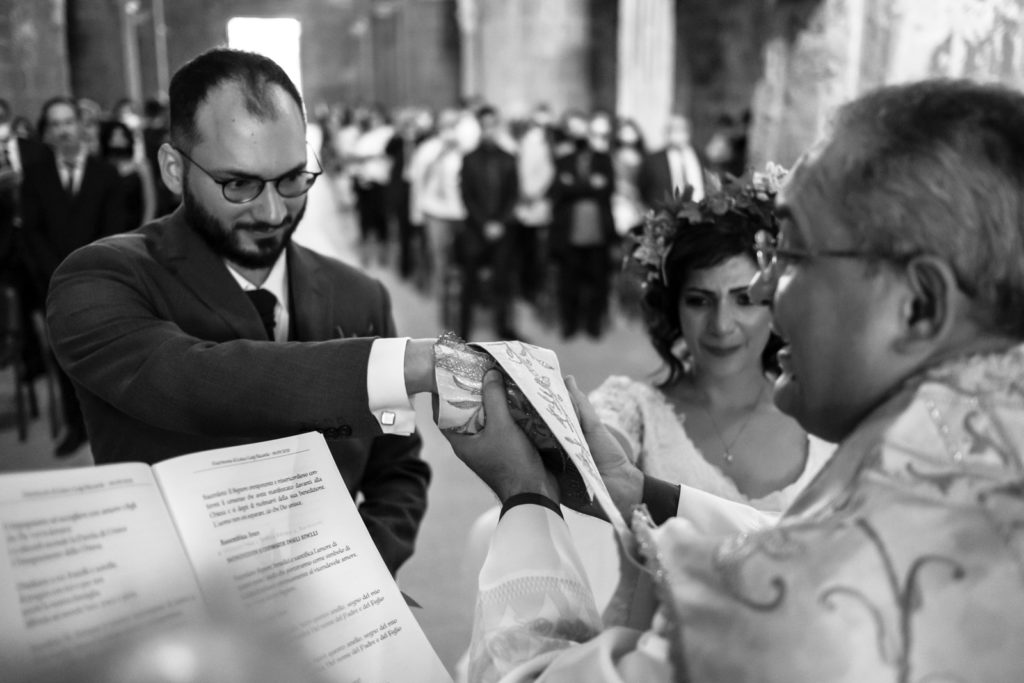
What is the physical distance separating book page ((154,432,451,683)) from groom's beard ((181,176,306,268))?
1.87 ft

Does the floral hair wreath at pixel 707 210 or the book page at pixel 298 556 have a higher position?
the floral hair wreath at pixel 707 210

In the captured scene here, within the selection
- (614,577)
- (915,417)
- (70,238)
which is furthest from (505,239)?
(915,417)

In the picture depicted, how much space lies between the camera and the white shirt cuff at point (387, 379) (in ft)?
4.53

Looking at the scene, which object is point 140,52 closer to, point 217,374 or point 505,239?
point 505,239

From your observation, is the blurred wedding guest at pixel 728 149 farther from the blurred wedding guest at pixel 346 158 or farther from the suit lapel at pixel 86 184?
the suit lapel at pixel 86 184

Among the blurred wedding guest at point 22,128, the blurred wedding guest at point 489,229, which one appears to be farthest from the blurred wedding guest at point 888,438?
the blurred wedding guest at point 489,229

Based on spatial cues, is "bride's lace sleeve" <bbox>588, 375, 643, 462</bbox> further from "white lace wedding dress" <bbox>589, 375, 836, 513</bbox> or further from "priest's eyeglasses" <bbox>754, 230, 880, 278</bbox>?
"priest's eyeglasses" <bbox>754, 230, 880, 278</bbox>

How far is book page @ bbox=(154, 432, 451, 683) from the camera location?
1.04 m

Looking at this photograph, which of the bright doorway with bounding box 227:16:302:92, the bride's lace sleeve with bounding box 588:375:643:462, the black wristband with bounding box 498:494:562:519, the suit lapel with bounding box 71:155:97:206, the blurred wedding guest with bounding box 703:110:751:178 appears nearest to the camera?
the black wristband with bounding box 498:494:562:519

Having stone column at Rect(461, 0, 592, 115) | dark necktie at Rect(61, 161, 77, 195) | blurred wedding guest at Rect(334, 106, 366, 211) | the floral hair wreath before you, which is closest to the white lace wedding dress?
the floral hair wreath

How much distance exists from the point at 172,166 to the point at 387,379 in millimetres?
624

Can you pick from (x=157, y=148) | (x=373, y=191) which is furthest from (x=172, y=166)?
(x=373, y=191)

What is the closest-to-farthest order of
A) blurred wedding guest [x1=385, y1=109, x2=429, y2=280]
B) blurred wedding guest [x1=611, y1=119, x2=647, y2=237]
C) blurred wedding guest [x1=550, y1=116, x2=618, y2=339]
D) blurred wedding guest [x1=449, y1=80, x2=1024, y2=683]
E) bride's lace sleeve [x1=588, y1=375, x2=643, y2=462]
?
1. blurred wedding guest [x1=449, y1=80, x2=1024, y2=683]
2. bride's lace sleeve [x1=588, y1=375, x2=643, y2=462]
3. blurred wedding guest [x1=550, y1=116, x2=618, y2=339]
4. blurred wedding guest [x1=611, y1=119, x2=647, y2=237]
5. blurred wedding guest [x1=385, y1=109, x2=429, y2=280]

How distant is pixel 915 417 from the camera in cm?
92
